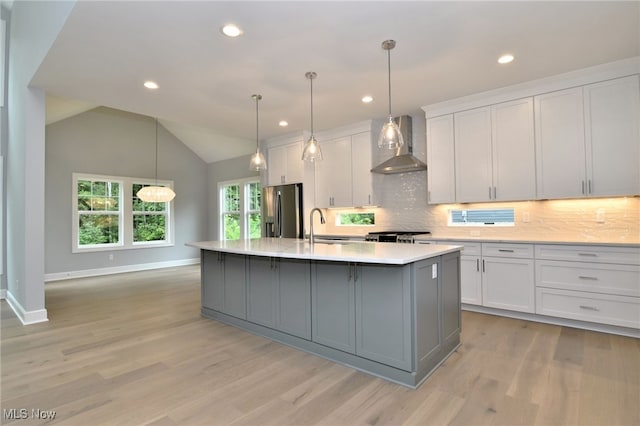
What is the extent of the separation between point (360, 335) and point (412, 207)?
9.49ft

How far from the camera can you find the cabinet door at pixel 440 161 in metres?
4.34

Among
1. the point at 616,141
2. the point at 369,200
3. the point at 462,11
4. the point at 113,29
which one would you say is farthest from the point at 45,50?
the point at 616,141

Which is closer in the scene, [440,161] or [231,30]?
[231,30]

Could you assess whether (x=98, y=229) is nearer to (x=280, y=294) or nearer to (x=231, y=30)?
(x=280, y=294)

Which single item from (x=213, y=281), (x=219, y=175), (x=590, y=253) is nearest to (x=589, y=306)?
(x=590, y=253)

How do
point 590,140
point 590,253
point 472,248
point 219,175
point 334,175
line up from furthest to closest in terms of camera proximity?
point 219,175
point 334,175
point 472,248
point 590,140
point 590,253

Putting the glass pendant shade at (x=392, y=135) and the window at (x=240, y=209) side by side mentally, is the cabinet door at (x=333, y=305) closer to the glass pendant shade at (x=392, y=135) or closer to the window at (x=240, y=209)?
the glass pendant shade at (x=392, y=135)

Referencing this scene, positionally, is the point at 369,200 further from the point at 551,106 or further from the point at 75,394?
the point at 75,394

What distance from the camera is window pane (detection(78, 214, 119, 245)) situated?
690 cm

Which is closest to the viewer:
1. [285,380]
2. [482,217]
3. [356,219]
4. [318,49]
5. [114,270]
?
[285,380]

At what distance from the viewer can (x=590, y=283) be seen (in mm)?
3248

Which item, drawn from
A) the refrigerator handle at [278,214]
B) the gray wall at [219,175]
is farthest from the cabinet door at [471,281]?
the gray wall at [219,175]

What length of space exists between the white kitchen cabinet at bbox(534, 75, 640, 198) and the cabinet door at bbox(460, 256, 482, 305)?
1.04 meters

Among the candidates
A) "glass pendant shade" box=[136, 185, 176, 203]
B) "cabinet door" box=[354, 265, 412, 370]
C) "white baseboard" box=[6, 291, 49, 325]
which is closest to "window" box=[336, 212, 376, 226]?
"cabinet door" box=[354, 265, 412, 370]
